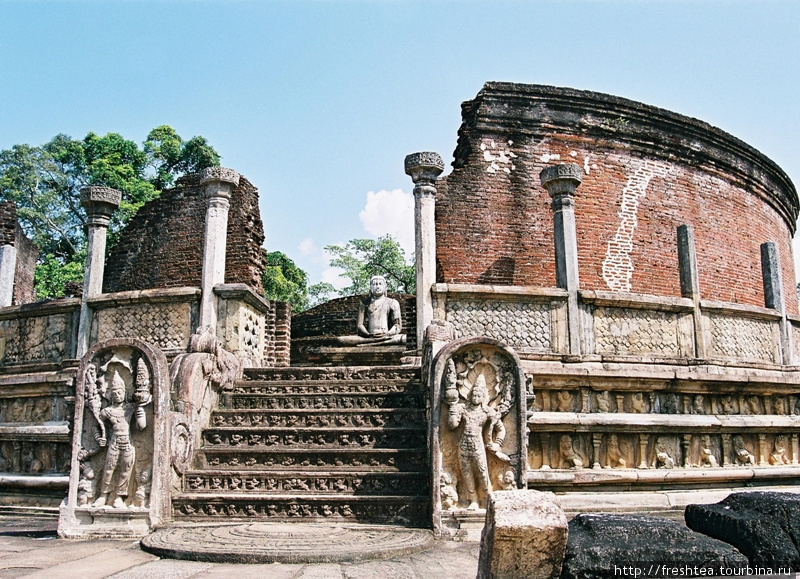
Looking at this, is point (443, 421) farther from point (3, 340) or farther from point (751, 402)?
point (3, 340)

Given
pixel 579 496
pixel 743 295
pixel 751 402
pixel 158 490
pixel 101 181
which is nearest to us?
pixel 158 490

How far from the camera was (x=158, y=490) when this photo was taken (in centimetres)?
555

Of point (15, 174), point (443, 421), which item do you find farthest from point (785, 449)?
point (15, 174)

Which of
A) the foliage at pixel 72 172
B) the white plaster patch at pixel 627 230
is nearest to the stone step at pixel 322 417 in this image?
the white plaster patch at pixel 627 230

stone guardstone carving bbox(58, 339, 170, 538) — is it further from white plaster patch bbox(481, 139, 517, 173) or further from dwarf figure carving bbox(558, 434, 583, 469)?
white plaster patch bbox(481, 139, 517, 173)

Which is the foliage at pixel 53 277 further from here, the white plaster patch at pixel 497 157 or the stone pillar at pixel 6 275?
the white plaster patch at pixel 497 157

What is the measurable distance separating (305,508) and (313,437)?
2.97 ft

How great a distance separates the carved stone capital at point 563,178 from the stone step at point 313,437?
4.08 m

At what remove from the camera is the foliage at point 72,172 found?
25.6 m

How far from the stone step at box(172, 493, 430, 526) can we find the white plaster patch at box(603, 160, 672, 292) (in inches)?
334

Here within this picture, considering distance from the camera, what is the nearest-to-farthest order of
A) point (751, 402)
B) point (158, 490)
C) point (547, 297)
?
point (158, 490), point (547, 297), point (751, 402)

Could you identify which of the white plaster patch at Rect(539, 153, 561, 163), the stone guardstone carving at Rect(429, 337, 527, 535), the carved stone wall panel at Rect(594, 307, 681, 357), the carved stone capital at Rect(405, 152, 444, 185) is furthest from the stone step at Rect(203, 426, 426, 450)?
the white plaster patch at Rect(539, 153, 561, 163)

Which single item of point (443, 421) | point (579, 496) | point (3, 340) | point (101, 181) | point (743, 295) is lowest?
point (579, 496)

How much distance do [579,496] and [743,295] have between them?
9.52 metres
